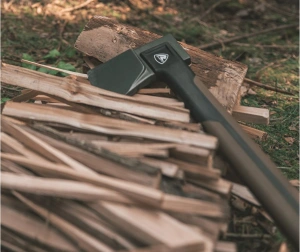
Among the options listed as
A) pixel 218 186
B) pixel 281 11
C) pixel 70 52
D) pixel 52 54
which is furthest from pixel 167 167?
pixel 281 11

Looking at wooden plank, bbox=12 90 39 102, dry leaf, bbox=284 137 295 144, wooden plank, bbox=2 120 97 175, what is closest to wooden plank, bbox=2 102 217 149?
wooden plank, bbox=2 120 97 175

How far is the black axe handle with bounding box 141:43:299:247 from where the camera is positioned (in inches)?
73.1

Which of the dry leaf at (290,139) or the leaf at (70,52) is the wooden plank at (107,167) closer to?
the dry leaf at (290,139)

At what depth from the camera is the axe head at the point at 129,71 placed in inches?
92.2

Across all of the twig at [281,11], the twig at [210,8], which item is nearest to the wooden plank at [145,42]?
the twig at [210,8]

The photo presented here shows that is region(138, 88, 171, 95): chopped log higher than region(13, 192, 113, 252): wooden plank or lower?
higher

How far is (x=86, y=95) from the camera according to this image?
7.41 ft

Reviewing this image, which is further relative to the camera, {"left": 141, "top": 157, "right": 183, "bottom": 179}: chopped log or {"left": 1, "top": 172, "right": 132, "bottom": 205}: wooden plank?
{"left": 141, "top": 157, "right": 183, "bottom": 179}: chopped log

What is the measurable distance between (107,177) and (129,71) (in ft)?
2.69

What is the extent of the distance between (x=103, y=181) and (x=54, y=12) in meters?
3.58

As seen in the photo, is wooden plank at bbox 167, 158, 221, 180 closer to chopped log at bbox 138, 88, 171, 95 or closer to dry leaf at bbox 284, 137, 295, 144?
chopped log at bbox 138, 88, 171, 95

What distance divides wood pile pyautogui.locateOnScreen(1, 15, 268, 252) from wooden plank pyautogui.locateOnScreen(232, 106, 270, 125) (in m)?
0.44

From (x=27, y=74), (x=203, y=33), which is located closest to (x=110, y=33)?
(x=27, y=74)

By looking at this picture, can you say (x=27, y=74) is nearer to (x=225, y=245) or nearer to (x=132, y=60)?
(x=132, y=60)
